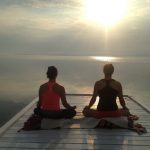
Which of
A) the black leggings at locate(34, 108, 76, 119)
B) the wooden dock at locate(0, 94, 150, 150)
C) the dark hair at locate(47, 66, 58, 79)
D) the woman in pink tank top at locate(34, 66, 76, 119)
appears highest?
the dark hair at locate(47, 66, 58, 79)

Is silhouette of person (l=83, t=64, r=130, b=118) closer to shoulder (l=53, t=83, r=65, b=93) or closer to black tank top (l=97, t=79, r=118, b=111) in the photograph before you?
black tank top (l=97, t=79, r=118, b=111)

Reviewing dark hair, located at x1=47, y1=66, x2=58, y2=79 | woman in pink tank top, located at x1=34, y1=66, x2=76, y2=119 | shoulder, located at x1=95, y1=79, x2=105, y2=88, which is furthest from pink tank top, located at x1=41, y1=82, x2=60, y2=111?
shoulder, located at x1=95, y1=79, x2=105, y2=88

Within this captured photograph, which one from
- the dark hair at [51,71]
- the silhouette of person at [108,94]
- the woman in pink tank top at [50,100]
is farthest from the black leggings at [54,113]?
the dark hair at [51,71]

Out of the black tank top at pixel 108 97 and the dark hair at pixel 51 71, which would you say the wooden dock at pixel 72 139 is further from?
the dark hair at pixel 51 71

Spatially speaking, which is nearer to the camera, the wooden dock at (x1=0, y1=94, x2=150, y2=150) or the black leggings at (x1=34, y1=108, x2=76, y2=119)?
the wooden dock at (x1=0, y1=94, x2=150, y2=150)

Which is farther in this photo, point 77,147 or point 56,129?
point 56,129

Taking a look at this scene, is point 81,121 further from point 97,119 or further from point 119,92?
point 119,92

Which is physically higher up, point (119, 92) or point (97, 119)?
point (119, 92)

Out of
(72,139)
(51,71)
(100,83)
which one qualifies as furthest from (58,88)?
(72,139)

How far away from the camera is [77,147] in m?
6.70

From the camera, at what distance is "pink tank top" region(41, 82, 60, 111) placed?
27.5 ft

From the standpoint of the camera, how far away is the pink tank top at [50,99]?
8.39m

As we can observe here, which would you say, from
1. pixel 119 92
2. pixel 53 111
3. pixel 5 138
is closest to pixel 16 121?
pixel 53 111

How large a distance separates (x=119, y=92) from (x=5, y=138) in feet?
8.51
